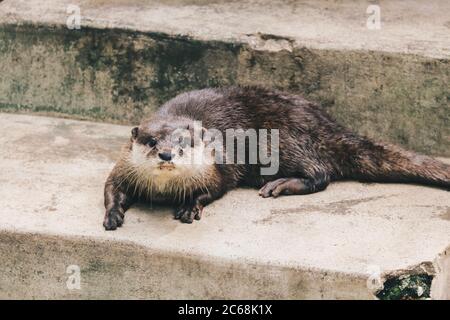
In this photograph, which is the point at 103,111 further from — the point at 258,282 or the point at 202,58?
the point at 258,282

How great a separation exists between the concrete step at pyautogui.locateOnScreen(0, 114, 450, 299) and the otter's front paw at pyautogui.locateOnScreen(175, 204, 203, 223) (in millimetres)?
34

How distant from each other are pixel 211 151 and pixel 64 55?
3.90ft

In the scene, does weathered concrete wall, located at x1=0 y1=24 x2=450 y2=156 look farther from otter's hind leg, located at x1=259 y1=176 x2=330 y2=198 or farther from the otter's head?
the otter's head

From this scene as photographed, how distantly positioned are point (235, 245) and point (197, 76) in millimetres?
1342

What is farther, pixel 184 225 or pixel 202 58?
pixel 202 58

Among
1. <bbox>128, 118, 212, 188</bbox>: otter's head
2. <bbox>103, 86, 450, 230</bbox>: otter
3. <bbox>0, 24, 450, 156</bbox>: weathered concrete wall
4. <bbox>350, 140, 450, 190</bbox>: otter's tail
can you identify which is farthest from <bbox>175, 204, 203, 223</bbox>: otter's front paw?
<bbox>0, 24, 450, 156</bbox>: weathered concrete wall

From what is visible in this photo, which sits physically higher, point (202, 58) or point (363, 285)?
point (202, 58)

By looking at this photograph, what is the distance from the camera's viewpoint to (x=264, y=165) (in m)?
Answer: 4.29

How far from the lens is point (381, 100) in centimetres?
458

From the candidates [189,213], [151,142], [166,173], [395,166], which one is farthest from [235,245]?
[395,166]

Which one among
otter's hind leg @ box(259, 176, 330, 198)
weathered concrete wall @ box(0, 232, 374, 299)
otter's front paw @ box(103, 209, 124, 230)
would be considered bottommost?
weathered concrete wall @ box(0, 232, 374, 299)

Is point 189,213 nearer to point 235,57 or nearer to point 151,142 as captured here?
point 151,142

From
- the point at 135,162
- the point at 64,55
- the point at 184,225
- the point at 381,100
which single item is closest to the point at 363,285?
the point at 184,225

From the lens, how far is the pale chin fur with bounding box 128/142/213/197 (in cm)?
387
